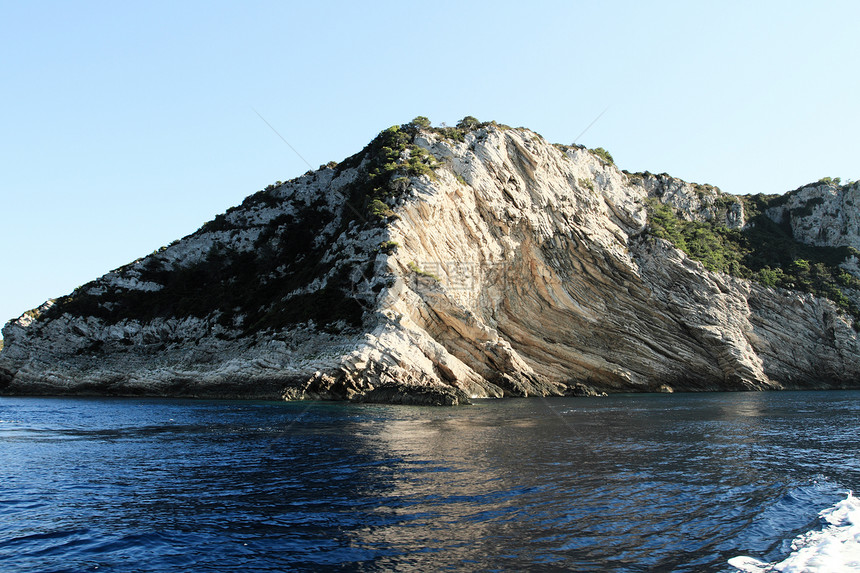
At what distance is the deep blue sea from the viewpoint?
9.36m

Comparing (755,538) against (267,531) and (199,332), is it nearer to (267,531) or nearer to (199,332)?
(267,531)

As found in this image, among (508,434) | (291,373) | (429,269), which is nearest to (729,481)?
(508,434)

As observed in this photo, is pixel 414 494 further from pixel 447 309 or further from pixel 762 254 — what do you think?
pixel 762 254

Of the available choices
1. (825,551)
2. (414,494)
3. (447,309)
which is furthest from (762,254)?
(414,494)

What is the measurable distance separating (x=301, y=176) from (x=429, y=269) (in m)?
35.9

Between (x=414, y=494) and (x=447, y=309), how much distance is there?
31944mm

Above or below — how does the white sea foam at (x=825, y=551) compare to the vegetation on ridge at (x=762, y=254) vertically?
below

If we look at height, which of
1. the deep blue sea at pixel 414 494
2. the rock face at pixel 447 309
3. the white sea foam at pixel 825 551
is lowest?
the white sea foam at pixel 825 551

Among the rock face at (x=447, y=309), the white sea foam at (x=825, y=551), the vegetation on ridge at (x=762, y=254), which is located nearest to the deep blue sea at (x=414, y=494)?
the white sea foam at (x=825, y=551)

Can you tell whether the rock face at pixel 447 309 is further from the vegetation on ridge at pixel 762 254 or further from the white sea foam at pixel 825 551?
the white sea foam at pixel 825 551

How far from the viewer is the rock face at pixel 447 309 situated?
144 feet

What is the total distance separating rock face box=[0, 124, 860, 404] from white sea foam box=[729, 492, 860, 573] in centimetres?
2914

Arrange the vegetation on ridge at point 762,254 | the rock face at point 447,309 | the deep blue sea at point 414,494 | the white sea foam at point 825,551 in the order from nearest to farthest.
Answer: the white sea foam at point 825,551
the deep blue sea at point 414,494
the rock face at point 447,309
the vegetation on ridge at point 762,254

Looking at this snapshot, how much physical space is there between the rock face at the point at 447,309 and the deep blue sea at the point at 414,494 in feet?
58.7
